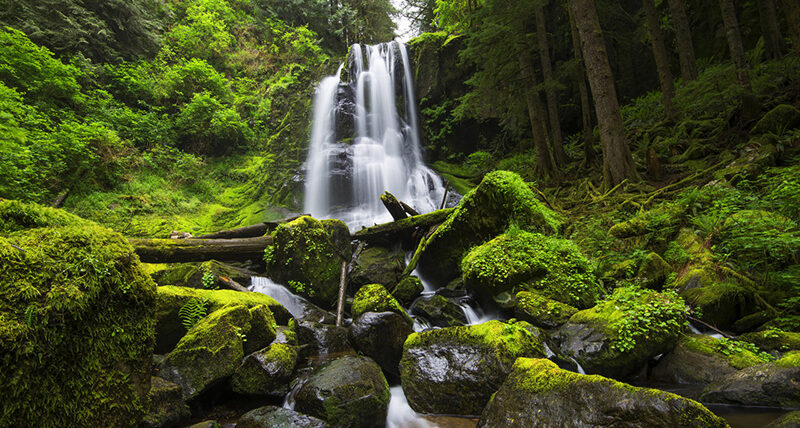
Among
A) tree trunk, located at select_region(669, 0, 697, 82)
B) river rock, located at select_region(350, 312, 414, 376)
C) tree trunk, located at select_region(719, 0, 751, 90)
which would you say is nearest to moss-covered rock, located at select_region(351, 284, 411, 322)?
river rock, located at select_region(350, 312, 414, 376)

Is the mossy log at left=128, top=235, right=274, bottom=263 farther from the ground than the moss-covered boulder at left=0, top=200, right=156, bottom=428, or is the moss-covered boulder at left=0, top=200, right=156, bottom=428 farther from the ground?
the mossy log at left=128, top=235, right=274, bottom=263

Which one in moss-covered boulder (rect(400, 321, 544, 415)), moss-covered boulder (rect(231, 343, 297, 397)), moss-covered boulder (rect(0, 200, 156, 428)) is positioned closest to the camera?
moss-covered boulder (rect(0, 200, 156, 428))

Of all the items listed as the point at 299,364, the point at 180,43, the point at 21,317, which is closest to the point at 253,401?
the point at 299,364

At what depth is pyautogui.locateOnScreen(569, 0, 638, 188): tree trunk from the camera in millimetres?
7543

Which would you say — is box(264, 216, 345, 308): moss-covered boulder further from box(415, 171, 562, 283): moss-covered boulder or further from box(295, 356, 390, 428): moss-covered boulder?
box(295, 356, 390, 428): moss-covered boulder

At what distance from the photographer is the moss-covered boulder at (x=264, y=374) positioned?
3.84 m

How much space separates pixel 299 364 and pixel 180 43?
22.9 metres

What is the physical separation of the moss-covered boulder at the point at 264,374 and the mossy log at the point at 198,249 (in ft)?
15.1

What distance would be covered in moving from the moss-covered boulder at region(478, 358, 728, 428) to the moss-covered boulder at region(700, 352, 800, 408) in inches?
49.6

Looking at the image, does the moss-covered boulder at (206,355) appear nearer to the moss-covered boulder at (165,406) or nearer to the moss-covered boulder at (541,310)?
the moss-covered boulder at (165,406)

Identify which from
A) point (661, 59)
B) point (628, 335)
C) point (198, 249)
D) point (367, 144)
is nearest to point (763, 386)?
point (628, 335)

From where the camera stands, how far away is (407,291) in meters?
6.92

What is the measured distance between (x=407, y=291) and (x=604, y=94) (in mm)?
6517

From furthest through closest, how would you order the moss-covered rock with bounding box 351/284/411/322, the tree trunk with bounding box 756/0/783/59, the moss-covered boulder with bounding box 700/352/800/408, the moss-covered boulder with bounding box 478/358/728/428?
the tree trunk with bounding box 756/0/783/59, the moss-covered rock with bounding box 351/284/411/322, the moss-covered boulder with bounding box 700/352/800/408, the moss-covered boulder with bounding box 478/358/728/428
